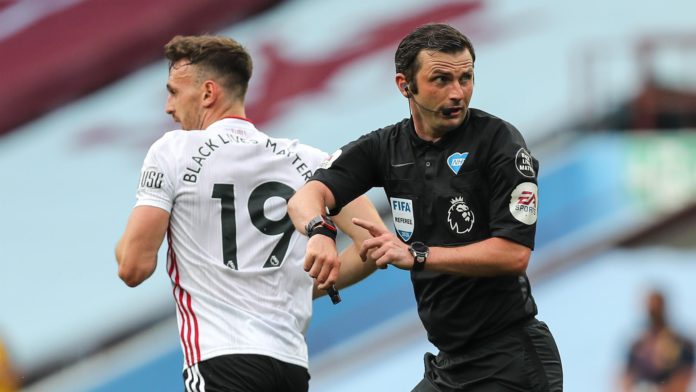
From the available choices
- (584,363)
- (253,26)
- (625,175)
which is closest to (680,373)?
(584,363)

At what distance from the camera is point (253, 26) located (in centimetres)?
855

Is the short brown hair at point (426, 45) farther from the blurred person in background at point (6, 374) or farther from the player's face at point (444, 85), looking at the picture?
the blurred person in background at point (6, 374)

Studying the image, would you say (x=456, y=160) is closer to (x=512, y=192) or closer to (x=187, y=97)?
(x=512, y=192)

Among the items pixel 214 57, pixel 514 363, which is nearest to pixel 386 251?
pixel 514 363

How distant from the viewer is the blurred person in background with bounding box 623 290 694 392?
7656 millimetres

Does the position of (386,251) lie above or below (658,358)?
below

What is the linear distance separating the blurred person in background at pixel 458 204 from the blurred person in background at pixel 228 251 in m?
0.26

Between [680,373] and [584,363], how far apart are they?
62 cm

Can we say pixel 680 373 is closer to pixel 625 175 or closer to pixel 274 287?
pixel 625 175

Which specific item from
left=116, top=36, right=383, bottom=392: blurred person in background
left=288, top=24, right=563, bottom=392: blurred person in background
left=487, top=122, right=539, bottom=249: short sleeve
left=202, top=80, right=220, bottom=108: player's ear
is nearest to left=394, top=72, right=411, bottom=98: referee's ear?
left=288, top=24, right=563, bottom=392: blurred person in background

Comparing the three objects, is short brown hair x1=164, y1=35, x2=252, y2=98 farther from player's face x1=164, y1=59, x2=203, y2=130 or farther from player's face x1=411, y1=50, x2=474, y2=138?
player's face x1=411, y1=50, x2=474, y2=138

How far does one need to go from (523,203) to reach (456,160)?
0.27m

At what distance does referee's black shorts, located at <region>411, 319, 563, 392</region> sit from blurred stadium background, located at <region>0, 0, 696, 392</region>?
167 inches

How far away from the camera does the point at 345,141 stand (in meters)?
Answer: 8.33
